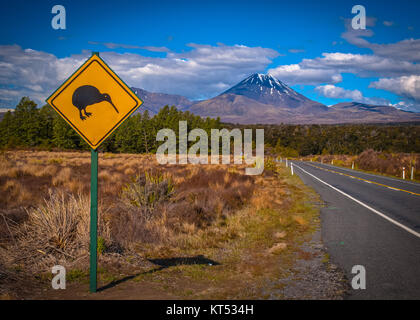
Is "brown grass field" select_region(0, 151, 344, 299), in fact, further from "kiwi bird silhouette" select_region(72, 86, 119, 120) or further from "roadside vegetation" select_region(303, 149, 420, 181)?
"roadside vegetation" select_region(303, 149, 420, 181)

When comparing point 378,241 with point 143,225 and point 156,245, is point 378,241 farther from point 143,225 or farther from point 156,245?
point 143,225

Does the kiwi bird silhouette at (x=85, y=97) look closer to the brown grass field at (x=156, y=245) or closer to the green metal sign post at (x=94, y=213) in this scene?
the green metal sign post at (x=94, y=213)

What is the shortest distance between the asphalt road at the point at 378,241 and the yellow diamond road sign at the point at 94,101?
13.1ft

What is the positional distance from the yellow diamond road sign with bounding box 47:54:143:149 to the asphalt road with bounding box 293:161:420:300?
3.98 m

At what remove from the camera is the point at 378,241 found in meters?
6.87

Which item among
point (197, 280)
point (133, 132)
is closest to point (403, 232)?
point (197, 280)

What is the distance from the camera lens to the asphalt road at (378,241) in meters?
4.51

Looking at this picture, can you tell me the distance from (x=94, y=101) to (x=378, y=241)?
6.45 m

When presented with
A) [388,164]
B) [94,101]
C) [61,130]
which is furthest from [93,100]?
[61,130]

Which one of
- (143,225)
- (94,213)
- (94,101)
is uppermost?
(94,101)

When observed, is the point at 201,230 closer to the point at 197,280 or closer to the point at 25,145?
the point at 197,280

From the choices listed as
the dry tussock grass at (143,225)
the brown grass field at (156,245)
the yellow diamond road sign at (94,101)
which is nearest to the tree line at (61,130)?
the dry tussock grass at (143,225)

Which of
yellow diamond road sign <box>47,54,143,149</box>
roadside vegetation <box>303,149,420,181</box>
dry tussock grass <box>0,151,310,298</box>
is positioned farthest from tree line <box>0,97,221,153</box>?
yellow diamond road sign <box>47,54,143,149</box>

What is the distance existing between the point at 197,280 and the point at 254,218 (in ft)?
15.5
